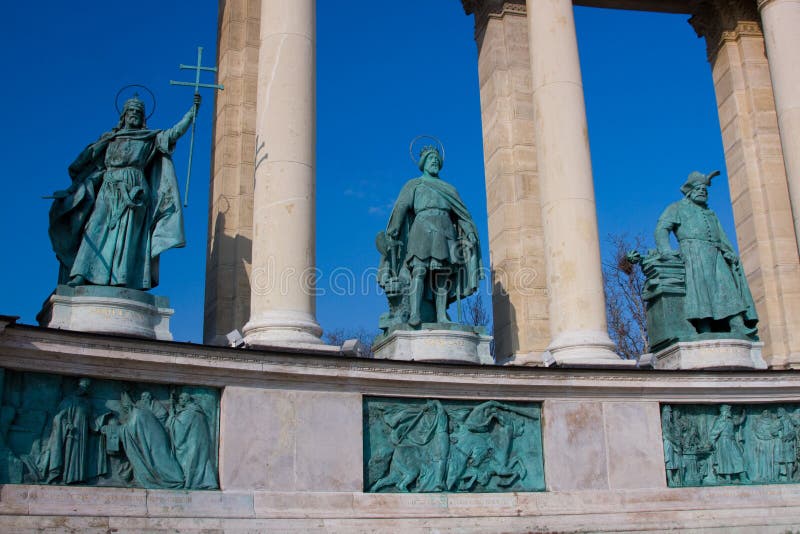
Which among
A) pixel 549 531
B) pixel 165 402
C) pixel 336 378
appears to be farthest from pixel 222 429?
pixel 549 531

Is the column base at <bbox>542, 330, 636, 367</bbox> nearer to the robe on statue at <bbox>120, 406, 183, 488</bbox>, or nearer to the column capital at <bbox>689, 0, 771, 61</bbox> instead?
the robe on statue at <bbox>120, 406, 183, 488</bbox>

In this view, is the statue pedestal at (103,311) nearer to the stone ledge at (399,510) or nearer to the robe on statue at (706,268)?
the stone ledge at (399,510)

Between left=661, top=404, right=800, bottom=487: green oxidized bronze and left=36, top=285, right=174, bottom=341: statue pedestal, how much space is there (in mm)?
9941

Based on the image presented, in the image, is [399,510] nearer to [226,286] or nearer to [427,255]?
[427,255]

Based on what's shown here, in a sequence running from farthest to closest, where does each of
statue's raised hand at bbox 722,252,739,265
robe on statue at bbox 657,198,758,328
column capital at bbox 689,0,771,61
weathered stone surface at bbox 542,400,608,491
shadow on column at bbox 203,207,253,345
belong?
column capital at bbox 689,0,771,61
statue's raised hand at bbox 722,252,739,265
shadow on column at bbox 203,207,253,345
robe on statue at bbox 657,198,758,328
weathered stone surface at bbox 542,400,608,491

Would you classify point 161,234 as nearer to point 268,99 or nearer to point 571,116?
point 268,99

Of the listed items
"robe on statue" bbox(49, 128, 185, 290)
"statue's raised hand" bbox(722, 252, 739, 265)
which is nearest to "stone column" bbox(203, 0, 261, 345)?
"robe on statue" bbox(49, 128, 185, 290)

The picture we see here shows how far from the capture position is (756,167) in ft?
91.6

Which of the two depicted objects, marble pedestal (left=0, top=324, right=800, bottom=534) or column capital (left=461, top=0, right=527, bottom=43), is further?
column capital (left=461, top=0, right=527, bottom=43)

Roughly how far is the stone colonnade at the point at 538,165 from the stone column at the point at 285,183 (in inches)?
1.1

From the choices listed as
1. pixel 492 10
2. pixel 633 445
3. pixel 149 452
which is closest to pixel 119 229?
pixel 149 452

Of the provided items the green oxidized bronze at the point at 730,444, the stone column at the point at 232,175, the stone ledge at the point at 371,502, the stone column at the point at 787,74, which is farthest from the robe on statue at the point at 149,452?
the stone column at the point at 787,74

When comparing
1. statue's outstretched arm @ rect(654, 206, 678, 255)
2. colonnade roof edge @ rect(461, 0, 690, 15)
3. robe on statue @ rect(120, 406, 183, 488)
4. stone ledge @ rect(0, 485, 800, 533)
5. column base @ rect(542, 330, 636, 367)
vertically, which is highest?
colonnade roof edge @ rect(461, 0, 690, 15)

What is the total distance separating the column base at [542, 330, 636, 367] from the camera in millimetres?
19734
